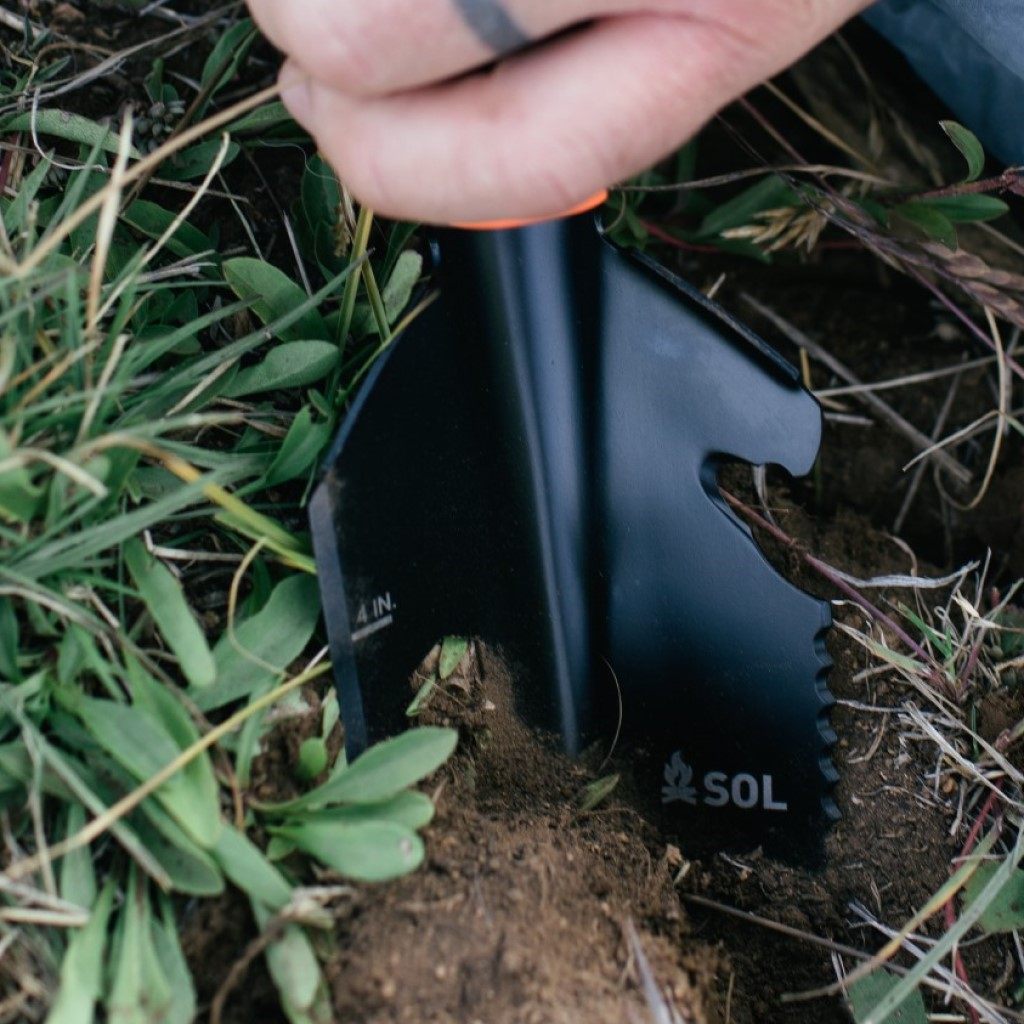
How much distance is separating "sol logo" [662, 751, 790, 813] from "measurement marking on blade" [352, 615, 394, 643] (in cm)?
30

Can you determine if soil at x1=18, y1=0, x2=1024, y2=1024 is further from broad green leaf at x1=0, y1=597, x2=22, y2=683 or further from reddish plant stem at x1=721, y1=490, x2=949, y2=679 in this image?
broad green leaf at x1=0, y1=597, x2=22, y2=683

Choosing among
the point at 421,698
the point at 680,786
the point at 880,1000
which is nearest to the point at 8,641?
the point at 421,698

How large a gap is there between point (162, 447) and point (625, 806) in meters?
0.49

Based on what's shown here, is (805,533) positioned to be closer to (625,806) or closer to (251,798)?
(625,806)

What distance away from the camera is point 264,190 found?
43.3 inches

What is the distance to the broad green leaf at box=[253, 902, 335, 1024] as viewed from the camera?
0.75 m

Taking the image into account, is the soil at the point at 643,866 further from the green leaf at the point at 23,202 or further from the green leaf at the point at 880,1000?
the green leaf at the point at 23,202

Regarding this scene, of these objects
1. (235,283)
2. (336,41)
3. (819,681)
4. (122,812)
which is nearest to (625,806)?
(819,681)

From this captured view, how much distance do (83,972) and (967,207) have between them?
1.03 meters

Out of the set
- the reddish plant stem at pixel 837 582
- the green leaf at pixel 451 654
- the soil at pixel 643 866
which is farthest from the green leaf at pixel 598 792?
the reddish plant stem at pixel 837 582

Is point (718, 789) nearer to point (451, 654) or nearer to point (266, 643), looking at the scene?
point (451, 654)

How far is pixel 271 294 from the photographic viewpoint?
98 cm

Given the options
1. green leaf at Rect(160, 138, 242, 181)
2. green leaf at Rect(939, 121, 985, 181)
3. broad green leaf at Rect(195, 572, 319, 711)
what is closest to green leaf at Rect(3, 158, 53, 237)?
green leaf at Rect(160, 138, 242, 181)

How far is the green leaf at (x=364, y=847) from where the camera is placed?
79cm
